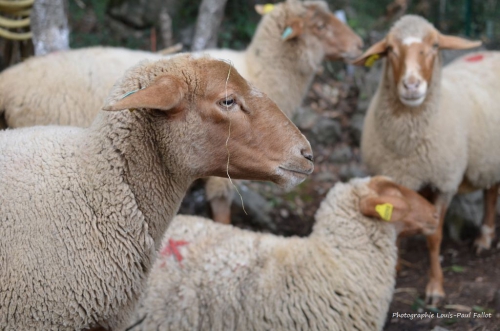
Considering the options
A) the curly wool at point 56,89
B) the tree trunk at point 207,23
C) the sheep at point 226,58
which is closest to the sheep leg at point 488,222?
the sheep at point 226,58

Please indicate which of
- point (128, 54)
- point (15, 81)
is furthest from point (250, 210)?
point (15, 81)

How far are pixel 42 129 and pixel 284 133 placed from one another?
49.9 inches

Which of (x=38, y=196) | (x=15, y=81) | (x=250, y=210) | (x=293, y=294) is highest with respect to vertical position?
(x=38, y=196)

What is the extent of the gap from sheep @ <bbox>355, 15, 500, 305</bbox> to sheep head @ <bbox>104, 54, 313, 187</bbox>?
2.30m

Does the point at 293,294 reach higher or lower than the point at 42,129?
lower

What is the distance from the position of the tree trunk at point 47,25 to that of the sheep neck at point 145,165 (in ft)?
8.98

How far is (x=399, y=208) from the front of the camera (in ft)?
12.3

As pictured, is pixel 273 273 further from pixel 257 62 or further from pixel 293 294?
pixel 257 62

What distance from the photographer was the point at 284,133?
2549 millimetres

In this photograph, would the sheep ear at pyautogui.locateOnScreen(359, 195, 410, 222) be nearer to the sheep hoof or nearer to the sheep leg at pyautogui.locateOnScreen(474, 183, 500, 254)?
the sheep hoof

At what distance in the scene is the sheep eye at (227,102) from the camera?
248 centimetres

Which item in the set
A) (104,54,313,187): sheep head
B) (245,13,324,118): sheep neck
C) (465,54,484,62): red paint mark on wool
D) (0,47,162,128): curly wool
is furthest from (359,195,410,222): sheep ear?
(465,54,484,62): red paint mark on wool

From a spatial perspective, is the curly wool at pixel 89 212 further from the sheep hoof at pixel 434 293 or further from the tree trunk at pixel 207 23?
the tree trunk at pixel 207 23

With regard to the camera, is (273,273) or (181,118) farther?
(273,273)
